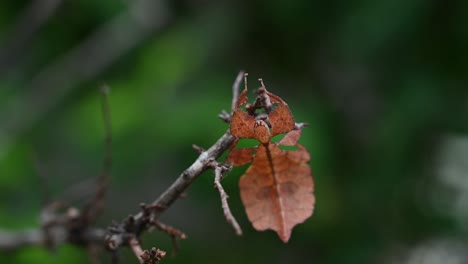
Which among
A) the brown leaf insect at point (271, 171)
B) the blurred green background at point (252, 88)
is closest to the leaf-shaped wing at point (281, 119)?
the brown leaf insect at point (271, 171)

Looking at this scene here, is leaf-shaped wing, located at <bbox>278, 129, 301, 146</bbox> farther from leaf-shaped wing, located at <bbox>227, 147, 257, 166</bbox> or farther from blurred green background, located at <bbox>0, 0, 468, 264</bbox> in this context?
blurred green background, located at <bbox>0, 0, 468, 264</bbox>

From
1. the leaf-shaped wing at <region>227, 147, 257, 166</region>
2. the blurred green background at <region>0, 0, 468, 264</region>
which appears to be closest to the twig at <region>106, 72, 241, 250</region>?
the leaf-shaped wing at <region>227, 147, 257, 166</region>

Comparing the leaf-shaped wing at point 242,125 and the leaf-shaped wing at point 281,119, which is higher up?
the leaf-shaped wing at point 242,125

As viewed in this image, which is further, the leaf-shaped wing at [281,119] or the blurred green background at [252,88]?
the blurred green background at [252,88]

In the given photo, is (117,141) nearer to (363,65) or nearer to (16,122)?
(16,122)

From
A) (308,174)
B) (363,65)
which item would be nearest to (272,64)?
(363,65)

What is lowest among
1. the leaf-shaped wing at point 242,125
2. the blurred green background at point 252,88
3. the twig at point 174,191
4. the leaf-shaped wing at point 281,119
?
the leaf-shaped wing at point 281,119

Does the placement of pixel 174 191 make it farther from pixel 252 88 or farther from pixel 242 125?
pixel 252 88

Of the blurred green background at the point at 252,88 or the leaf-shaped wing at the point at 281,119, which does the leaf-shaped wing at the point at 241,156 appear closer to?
the leaf-shaped wing at the point at 281,119
